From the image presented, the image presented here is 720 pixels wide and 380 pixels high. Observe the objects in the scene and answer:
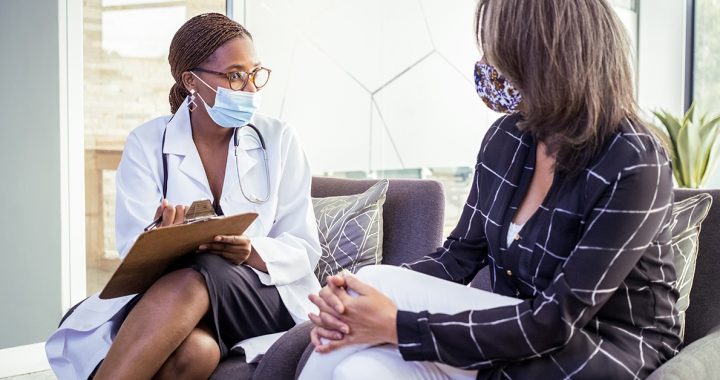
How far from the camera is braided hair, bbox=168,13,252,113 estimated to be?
222 centimetres

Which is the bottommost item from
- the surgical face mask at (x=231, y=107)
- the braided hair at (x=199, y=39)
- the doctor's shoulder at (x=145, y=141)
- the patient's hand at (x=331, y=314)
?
the patient's hand at (x=331, y=314)

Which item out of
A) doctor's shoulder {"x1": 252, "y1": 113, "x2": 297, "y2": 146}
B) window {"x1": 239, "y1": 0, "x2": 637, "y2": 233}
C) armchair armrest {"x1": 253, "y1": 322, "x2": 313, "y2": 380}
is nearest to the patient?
armchair armrest {"x1": 253, "y1": 322, "x2": 313, "y2": 380}

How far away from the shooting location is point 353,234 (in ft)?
7.55

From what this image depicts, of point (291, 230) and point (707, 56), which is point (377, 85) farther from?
point (707, 56)

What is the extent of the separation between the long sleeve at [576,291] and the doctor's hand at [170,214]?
733 millimetres

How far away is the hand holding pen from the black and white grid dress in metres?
0.72

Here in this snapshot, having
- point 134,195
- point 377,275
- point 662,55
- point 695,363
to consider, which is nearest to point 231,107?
point 134,195

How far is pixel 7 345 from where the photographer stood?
318 cm

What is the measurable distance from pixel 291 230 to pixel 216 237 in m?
0.37

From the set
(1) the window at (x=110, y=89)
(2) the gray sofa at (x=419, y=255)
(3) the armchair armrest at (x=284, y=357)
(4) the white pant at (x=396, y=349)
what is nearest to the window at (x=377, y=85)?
(1) the window at (x=110, y=89)

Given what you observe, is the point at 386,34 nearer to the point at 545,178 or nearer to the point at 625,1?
the point at 625,1

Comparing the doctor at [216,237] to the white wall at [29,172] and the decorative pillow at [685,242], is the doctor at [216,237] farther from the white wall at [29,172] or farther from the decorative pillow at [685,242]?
the white wall at [29,172]

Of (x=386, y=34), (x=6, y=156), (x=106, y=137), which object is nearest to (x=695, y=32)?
(x=386, y=34)

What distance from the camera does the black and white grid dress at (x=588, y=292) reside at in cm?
128
